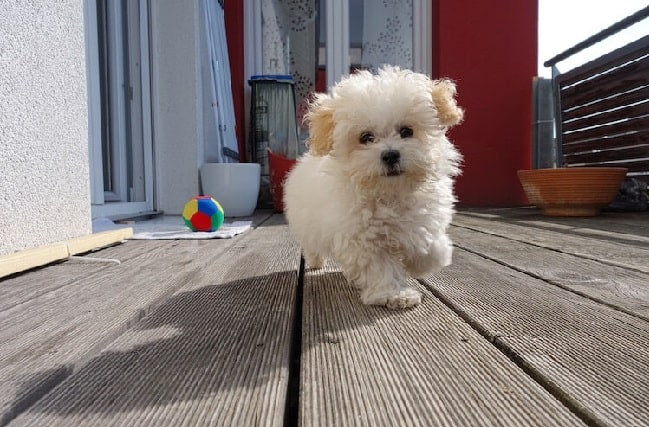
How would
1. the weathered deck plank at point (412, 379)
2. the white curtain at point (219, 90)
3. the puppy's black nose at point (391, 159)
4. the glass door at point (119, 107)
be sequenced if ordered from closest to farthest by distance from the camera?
Result: the weathered deck plank at point (412, 379) < the puppy's black nose at point (391, 159) < the glass door at point (119, 107) < the white curtain at point (219, 90)

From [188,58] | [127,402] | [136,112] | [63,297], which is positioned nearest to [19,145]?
[63,297]

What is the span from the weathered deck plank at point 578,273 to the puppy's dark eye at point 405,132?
2.01 feet

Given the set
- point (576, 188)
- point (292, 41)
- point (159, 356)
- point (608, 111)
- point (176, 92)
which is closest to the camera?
point (159, 356)

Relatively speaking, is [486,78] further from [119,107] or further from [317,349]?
[317,349]

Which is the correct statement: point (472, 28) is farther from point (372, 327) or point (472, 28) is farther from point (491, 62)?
point (372, 327)

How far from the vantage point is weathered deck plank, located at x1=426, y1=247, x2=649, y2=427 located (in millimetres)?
796

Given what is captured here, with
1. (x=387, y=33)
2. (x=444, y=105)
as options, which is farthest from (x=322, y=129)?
(x=387, y=33)

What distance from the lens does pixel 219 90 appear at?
4.90 metres

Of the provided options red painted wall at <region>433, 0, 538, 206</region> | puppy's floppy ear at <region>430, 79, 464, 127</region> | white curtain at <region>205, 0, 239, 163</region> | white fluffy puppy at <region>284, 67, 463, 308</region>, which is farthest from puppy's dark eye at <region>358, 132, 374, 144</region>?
red painted wall at <region>433, 0, 538, 206</region>

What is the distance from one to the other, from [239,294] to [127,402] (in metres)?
0.72

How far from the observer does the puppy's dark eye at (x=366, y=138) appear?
67.4 inches

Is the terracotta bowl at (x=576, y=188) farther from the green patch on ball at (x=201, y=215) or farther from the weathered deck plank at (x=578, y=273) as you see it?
the green patch on ball at (x=201, y=215)

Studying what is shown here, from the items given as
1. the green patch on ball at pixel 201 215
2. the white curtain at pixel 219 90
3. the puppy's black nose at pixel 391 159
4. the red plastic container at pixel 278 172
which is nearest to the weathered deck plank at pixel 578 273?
the puppy's black nose at pixel 391 159

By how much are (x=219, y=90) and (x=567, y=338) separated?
431 cm
